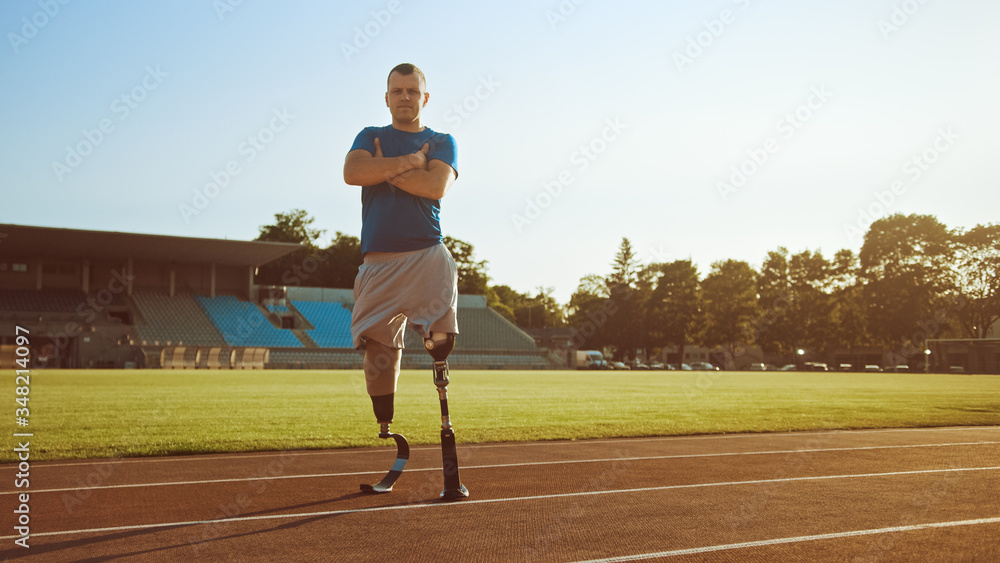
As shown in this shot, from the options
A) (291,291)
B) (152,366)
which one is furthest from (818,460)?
(291,291)

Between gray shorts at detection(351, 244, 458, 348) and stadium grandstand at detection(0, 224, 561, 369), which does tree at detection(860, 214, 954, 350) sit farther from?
gray shorts at detection(351, 244, 458, 348)

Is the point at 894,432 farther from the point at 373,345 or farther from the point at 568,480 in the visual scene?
the point at 373,345

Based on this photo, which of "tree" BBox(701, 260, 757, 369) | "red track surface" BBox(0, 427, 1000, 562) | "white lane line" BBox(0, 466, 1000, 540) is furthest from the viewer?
"tree" BBox(701, 260, 757, 369)

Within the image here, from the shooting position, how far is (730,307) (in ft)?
286

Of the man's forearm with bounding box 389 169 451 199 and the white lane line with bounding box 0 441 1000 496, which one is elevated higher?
the man's forearm with bounding box 389 169 451 199

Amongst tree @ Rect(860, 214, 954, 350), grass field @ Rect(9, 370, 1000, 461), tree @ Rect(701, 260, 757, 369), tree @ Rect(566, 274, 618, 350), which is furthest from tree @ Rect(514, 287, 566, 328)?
grass field @ Rect(9, 370, 1000, 461)

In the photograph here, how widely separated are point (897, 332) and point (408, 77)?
80.6 meters

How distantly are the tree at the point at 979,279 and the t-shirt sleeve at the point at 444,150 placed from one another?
73477 mm

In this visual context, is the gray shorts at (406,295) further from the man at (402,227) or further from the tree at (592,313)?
the tree at (592,313)

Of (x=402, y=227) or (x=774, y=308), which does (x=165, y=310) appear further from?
(x=774, y=308)

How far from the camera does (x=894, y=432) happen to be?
9.20 m

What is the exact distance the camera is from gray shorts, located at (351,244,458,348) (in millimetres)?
4531

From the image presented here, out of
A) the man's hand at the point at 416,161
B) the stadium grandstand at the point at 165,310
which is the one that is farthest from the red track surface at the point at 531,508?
the stadium grandstand at the point at 165,310

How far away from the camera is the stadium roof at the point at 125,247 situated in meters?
50.4
